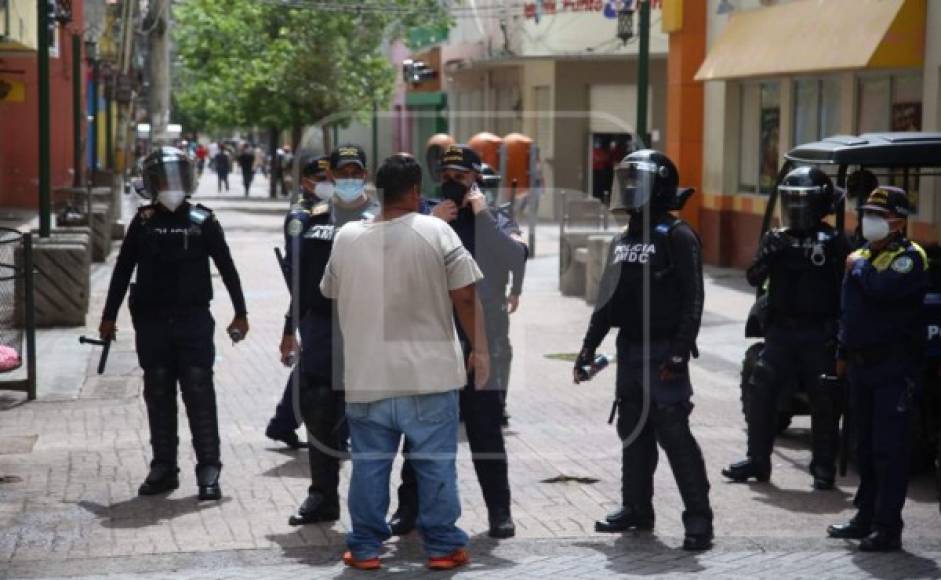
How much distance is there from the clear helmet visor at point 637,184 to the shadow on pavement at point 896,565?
196cm

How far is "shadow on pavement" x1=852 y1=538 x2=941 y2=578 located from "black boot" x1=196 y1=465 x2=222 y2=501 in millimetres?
3371

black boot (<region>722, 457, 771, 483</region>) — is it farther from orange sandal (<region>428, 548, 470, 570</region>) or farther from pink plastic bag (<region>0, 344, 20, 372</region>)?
pink plastic bag (<region>0, 344, 20, 372</region>)

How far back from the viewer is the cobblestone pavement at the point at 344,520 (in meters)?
7.47

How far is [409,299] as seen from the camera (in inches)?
280

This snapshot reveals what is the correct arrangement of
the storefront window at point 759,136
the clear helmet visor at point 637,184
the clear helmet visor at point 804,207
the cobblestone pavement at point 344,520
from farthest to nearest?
the storefront window at point 759,136 → the clear helmet visor at point 804,207 → the clear helmet visor at point 637,184 → the cobblestone pavement at point 344,520

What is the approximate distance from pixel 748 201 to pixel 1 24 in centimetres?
1089

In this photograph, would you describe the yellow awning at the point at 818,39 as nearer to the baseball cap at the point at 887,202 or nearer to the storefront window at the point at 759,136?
the storefront window at the point at 759,136

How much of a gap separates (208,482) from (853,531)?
3.38 metres

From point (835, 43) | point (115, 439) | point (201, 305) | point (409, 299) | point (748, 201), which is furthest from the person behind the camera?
point (748, 201)

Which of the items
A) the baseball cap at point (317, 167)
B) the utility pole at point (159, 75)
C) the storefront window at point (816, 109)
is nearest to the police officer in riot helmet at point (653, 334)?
the baseball cap at point (317, 167)

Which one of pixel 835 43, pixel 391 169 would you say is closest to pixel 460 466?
pixel 391 169

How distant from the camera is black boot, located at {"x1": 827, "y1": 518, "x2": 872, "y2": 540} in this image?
7957 millimetres

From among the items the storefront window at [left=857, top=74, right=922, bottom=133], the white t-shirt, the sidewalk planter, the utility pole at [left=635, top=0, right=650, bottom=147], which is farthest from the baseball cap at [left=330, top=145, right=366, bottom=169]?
the storefront window at [left=857, top=74, right=922, bottom=133]

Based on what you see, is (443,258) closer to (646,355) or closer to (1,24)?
(646,355)
